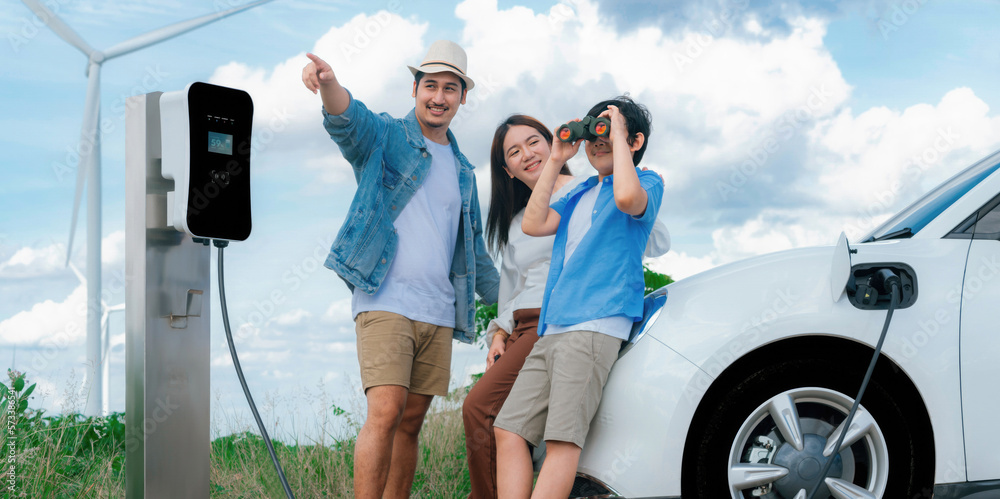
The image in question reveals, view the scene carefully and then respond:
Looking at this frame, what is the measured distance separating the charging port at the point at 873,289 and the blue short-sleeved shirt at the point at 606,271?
0.73 m

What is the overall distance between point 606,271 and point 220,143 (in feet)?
5.19

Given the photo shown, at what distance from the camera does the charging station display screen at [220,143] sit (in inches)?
111

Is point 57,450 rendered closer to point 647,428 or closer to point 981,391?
point 647,428

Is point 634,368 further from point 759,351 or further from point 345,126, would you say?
point 345,126

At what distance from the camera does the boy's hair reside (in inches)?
109

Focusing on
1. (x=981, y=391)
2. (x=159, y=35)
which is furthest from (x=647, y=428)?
(x=159, y=35)

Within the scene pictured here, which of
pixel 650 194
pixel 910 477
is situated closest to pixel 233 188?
pixel 650 194

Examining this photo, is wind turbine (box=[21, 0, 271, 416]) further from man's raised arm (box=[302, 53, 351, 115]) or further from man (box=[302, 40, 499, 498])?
man's raised arm (box=[302, 53, 351, 115])

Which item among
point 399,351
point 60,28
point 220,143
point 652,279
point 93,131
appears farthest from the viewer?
point 60,28

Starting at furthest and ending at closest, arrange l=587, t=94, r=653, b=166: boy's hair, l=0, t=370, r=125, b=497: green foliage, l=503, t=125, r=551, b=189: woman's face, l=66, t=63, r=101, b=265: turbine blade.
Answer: l=66, t=63, r=101, b=265: turbine blade → l=0, t=370, r=125, b=497: green foliage → l=503, t=125, r=551, b=189: woman's face → l=587, t=94, r=653, b=166: boy's hair

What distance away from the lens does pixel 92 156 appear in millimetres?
8703

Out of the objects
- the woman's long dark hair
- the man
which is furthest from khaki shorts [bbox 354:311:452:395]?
the woman's long dark hair

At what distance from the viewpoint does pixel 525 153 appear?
3.46m

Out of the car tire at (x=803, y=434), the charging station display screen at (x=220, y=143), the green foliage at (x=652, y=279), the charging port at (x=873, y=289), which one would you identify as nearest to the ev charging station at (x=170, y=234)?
the charging station display screen at (x=220, y=143)
